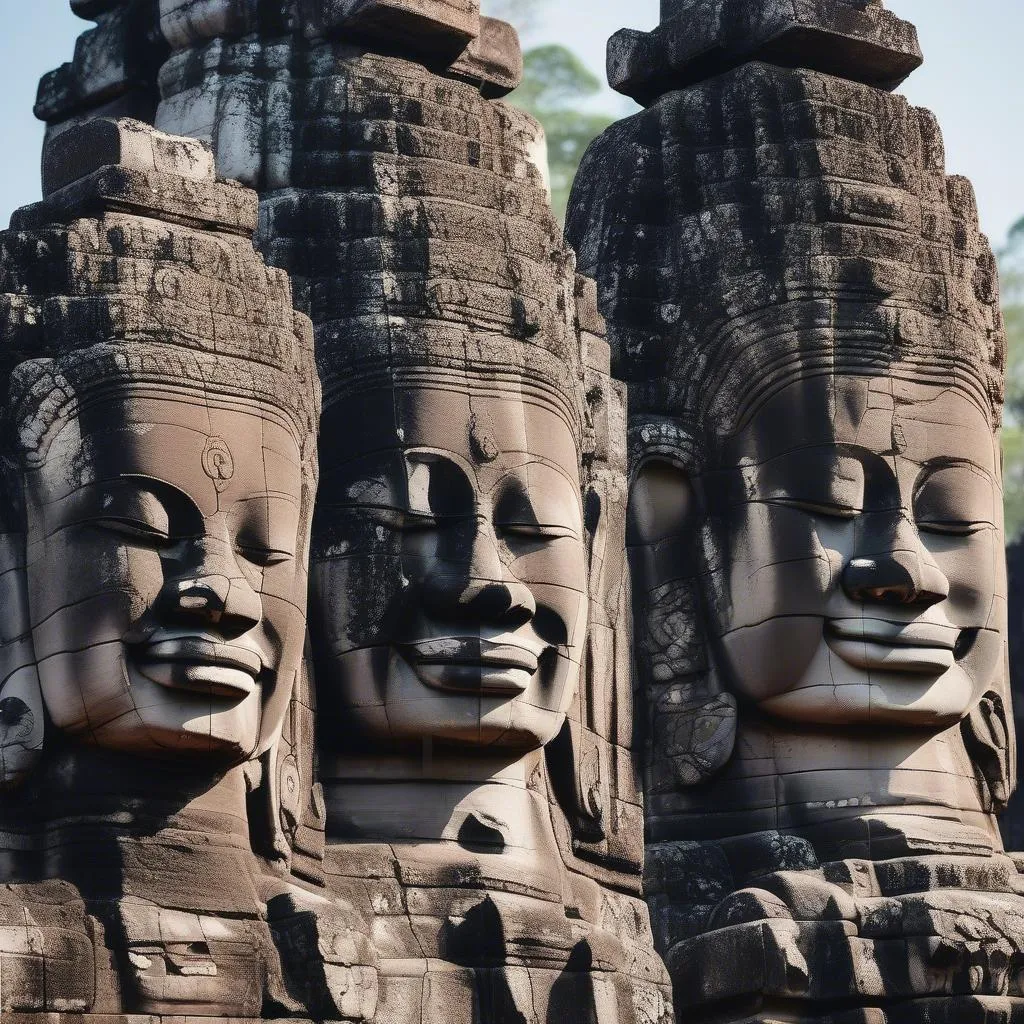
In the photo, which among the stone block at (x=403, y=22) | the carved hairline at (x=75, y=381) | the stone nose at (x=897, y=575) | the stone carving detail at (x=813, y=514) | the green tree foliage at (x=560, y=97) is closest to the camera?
the carved hairline at (x=75, y=381)

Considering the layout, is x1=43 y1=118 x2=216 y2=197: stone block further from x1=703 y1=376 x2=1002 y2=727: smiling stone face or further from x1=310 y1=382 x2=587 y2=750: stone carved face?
x1=703 y1=376 x2=1002 y2=727: smiling stone face

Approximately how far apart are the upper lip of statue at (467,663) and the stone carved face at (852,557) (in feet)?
8.26

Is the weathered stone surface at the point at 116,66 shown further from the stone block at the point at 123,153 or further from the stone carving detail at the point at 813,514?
the stone carving detail at the point at 813,514

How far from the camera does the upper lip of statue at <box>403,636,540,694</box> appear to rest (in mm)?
15047

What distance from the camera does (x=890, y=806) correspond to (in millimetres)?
17203

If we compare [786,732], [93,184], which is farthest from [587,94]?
[93,184]

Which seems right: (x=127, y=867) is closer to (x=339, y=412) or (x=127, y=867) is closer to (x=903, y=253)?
(x=339, y=412)

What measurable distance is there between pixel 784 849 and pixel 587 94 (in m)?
17.1

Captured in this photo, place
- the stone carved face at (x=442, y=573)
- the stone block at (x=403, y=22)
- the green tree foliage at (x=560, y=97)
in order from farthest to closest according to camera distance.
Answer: the green tree foliage at (x=560, y=97) → the stone block at (x=403, y=22) → the stone carved face at (x=442, y=573)

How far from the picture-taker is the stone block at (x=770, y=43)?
1831 cm

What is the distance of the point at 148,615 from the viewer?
533 inches

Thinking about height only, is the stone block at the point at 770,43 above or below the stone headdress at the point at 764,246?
above

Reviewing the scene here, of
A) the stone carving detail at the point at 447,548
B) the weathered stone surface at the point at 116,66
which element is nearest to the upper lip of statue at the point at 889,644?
the stone carving detail at the point at 447,548

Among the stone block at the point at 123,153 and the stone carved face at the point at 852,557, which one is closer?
the stone block at the point at 123,153
